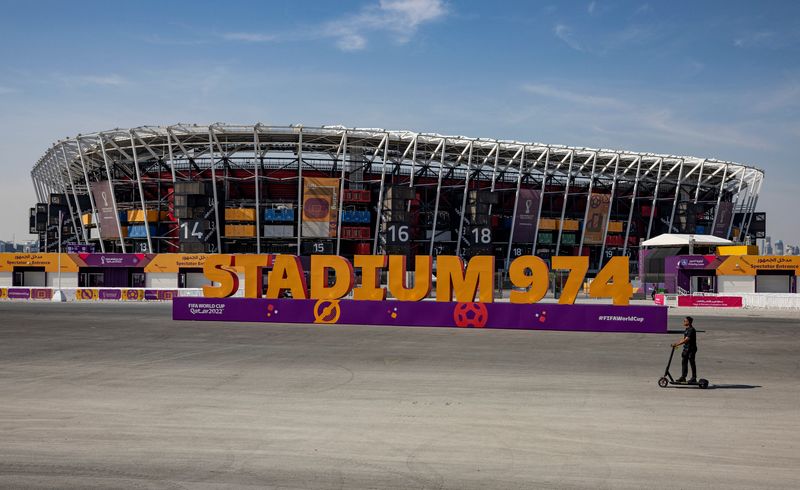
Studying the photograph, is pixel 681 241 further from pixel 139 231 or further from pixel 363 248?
pixel 139 231

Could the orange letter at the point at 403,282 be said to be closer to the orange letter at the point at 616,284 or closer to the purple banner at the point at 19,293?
the orange letter at the point at 616,284

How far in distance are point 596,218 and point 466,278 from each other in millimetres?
65404

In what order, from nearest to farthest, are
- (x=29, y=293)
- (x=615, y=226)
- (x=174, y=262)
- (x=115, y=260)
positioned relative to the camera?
A: (x=29, y=293) < (x=174, y=262) < (x=115, y=260) < (x=615, y=226)

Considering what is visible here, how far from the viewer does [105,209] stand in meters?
85.0

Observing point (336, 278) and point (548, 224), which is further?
point (548, 224)

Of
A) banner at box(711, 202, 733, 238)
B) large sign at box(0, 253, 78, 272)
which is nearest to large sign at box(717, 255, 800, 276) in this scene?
banner at box(711, 202, 733, 238)

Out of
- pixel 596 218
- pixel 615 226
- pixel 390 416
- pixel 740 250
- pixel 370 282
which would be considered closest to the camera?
pixel 390 416

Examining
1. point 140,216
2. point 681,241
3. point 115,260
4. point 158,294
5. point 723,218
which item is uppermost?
point 723,218

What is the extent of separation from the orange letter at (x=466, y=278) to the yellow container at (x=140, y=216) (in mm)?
60620

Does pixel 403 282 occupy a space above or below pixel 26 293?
above

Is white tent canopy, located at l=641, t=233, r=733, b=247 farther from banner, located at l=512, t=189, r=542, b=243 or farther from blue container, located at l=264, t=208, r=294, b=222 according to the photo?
blue container, located at l=264, t=208, r=294, b=222

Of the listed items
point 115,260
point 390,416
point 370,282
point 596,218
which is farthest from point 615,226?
point 390,416

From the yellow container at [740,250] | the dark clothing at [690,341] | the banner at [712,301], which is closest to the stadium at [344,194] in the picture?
the yellow container at [740,250]

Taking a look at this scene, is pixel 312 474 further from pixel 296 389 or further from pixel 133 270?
pixel 133 270
